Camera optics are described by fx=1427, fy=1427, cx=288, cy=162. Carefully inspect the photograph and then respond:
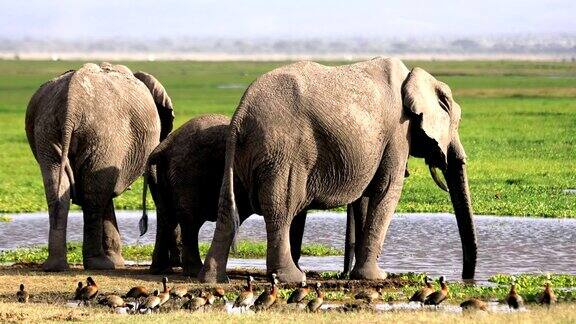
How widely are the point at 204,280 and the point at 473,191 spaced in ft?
42.4

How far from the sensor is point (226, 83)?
101 m

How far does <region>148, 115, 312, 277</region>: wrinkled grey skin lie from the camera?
693 inches

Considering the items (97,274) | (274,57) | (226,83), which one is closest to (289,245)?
Result: (97,274)

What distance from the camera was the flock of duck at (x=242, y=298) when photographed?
14633 mm

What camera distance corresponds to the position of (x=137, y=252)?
68.6 ft

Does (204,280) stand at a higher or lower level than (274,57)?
higher

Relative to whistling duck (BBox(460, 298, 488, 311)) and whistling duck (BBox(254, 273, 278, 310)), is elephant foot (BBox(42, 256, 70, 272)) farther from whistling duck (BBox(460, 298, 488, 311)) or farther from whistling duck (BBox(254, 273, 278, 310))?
whistling duck (BBox(460, 298, 488, 311))

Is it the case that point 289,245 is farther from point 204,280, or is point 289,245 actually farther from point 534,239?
point 534,239

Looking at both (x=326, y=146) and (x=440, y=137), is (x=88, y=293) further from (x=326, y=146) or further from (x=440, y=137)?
(x=440, y=137)

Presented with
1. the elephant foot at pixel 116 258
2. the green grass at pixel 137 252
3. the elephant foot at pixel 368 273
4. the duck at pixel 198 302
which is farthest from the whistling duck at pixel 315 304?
the green grass at pixel 137 252

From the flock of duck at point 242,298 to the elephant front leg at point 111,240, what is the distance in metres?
3.61

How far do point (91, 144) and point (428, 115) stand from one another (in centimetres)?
436

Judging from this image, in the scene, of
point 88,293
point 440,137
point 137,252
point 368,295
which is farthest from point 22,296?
point 440,137

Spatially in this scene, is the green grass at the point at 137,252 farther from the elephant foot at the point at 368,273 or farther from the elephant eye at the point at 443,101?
the elephant eye at the point at 443,101
